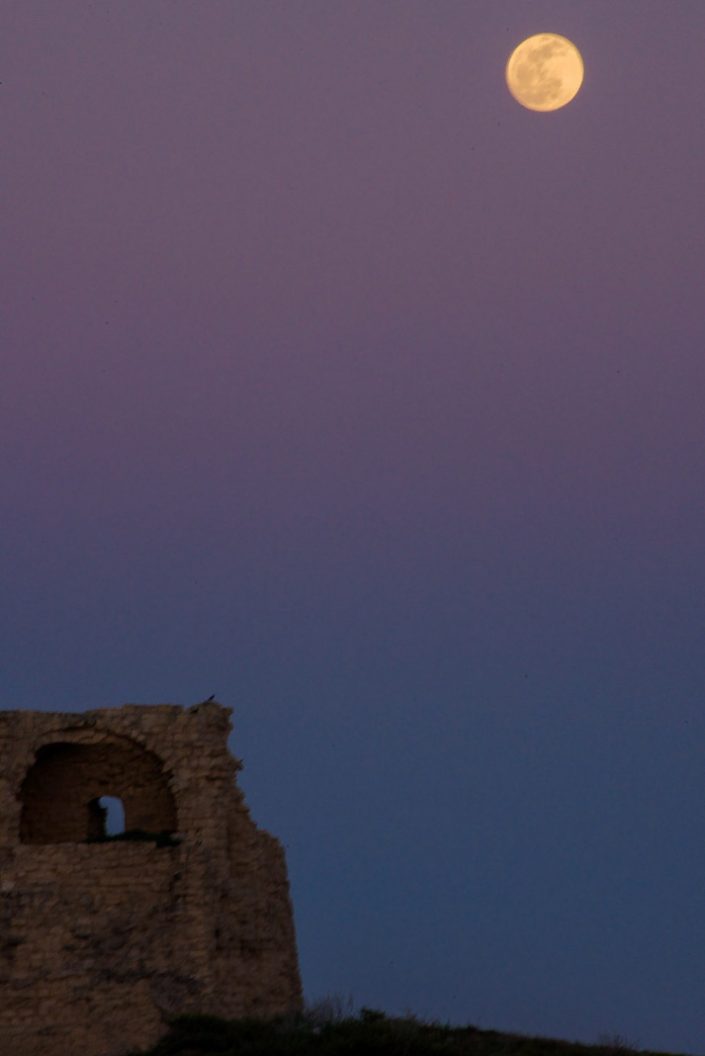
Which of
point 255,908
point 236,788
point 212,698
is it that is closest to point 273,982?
point 255,908

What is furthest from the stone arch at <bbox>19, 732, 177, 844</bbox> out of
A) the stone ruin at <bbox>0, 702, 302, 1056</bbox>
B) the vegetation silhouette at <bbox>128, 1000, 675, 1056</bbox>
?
the vegetation silhouette at <bbox>128, 1000, 675, 1056</bbox>

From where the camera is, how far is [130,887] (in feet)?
78.1

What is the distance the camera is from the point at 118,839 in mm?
24359

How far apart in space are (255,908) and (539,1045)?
5.35m

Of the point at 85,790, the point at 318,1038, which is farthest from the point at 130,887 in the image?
the point at 318,1038

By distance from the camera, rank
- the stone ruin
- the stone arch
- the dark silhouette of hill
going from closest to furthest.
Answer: the dark silhouette of hill
the stone ruin
the stone arch

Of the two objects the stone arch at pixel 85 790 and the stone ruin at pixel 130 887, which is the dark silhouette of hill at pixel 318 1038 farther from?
the stone arch at pixel 85 790

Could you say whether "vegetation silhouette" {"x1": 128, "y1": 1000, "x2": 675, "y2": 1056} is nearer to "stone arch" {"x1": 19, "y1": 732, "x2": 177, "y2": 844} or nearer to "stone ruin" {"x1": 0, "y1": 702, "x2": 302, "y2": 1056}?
"stone ruin" {"x1": 0, "y1": 702, "x2": 302, "y2": 1056}

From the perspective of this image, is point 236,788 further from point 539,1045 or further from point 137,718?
point 539,1045

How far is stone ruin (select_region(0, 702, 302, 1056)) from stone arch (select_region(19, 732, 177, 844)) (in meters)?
0.03

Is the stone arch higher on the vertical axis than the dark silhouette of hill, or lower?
higher

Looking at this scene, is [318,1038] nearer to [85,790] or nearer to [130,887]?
[130,887]

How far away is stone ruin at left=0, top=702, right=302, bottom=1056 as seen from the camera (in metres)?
22.4

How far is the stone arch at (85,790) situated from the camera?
26.5 meters
